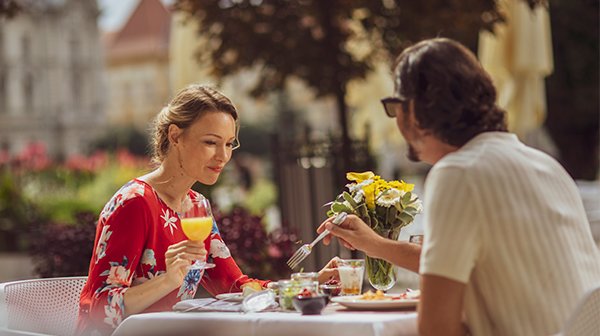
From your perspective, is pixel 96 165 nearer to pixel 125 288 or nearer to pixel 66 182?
pixel 66 182

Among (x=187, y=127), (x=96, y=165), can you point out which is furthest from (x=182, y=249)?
(x=96, y=165)

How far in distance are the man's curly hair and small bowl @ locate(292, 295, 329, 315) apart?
578 millimetres

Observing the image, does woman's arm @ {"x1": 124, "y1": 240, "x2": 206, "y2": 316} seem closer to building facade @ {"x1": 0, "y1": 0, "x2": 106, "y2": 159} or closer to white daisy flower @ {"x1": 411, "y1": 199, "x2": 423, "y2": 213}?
white daisy flower @ {"x1": 411, "y1": 199, "x2": 423, "y2": 213}

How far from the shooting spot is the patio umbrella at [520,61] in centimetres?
1164

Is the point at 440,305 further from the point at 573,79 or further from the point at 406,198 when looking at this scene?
the point at 573,79

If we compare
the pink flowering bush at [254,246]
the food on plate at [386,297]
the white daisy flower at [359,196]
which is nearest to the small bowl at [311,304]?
the food on plate at [386,297]

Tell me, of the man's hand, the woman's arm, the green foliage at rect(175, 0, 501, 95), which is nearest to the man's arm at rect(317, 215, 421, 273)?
the man's hand

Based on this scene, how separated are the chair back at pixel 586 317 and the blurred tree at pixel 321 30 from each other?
7199 millimetres

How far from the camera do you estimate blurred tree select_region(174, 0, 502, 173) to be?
34.2 ft

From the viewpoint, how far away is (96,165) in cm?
1825

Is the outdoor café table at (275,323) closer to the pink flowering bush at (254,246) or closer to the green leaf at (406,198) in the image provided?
the green leaf at (406,198)

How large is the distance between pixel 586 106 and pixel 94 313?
59.0 ft

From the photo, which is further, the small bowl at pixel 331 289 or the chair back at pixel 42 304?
the chair back at pixel 42 304

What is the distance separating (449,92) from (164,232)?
124 cm
